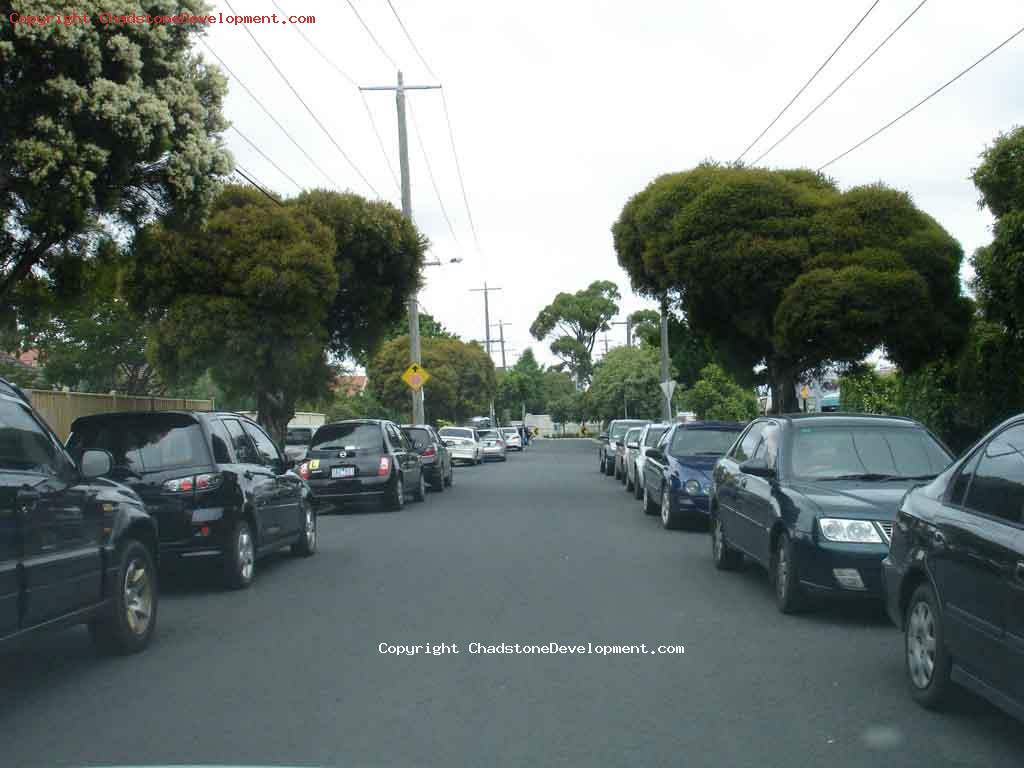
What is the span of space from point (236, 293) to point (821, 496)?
1374 cm

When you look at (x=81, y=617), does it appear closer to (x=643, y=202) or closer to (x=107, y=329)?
(x=643, y=202)

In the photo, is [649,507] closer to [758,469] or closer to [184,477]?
[758,469]

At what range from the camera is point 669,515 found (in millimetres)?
15891

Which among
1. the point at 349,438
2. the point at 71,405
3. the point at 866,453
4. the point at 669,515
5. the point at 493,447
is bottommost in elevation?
the point at 669,515

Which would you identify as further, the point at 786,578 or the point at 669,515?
the point at 669,515

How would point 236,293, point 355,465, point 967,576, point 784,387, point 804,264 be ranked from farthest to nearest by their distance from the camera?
point 784,387
point 236,293
point 355,465
point 804,264
point 967,576

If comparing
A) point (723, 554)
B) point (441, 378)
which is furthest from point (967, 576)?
point (441, 378)

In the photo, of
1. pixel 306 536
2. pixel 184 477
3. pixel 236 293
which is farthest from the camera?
pixel 236 293

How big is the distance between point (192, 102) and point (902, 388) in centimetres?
1426

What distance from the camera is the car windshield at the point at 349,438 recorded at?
1970 centimetres

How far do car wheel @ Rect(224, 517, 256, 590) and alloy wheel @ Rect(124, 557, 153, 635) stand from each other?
2.29m

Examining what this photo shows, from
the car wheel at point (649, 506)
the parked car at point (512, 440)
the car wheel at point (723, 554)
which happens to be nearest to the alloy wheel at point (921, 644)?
the car wheel at point (723, 554)

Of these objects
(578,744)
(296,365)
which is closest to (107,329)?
(296,365)

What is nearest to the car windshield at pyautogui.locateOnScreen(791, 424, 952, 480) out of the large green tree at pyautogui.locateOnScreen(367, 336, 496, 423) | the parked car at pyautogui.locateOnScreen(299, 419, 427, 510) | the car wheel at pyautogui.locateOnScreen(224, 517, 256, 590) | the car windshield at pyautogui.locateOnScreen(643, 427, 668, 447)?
the car wheel at pyautogui.locateOnScreen(224, 517, 256, 590)
